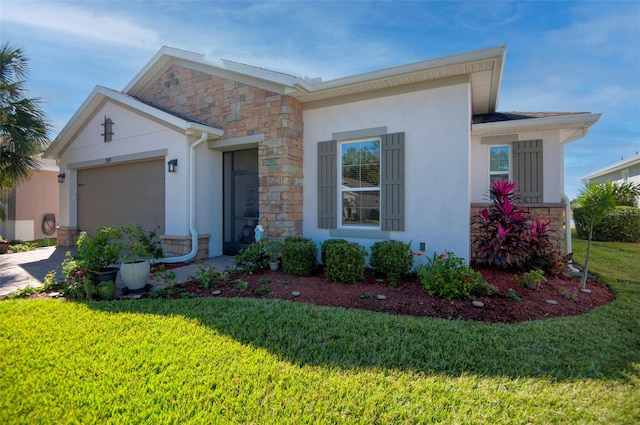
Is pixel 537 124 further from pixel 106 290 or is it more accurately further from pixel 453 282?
pixel 106 290

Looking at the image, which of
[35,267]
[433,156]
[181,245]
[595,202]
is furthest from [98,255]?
[595,202]

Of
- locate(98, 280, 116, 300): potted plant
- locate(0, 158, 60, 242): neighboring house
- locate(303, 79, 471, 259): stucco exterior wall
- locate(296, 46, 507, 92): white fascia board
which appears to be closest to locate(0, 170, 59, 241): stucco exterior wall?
locate(0, 158, 60, 242): neighboring house

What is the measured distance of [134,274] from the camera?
17.4ft

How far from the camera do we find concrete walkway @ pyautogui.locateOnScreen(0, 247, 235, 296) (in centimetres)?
581

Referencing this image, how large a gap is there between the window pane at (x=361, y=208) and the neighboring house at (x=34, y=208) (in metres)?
13.2

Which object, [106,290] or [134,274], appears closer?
[106,290]

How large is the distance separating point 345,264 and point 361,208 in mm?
1684

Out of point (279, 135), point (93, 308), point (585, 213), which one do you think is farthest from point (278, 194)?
point (585, 213)

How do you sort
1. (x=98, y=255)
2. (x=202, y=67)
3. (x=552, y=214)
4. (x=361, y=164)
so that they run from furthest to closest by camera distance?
(x=202, y=67), (x=361, y=164), (x=552, y=214), (x=98, y=255)

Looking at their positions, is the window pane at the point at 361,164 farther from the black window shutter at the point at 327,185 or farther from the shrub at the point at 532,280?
the shrub at the point at 532,280

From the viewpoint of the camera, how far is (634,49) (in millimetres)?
6812

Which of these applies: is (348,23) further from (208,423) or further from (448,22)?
(208,423)

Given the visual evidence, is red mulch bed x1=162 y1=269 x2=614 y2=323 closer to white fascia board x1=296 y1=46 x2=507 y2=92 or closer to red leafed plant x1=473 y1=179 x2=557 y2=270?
red leafed plant x1=473 y1=179 x2=557 y2=270

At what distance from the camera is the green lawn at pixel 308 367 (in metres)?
2.23
